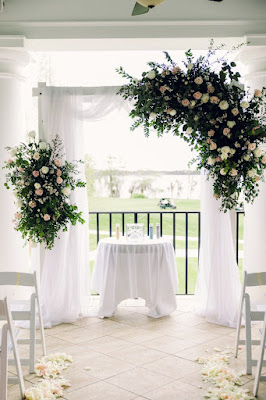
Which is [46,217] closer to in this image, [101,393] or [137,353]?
[137,353]

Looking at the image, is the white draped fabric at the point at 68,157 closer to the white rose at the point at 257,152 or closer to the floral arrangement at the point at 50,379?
the floral arrangement at the point at 50,379

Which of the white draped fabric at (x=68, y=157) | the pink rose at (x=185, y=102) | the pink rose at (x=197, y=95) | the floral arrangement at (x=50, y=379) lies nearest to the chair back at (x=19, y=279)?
the floral arrangement at (x=50, y=379)

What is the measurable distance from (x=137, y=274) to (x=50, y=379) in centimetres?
177

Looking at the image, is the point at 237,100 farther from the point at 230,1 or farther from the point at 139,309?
the point at 139,309

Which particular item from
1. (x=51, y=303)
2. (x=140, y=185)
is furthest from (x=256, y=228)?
(x=140, y=185)

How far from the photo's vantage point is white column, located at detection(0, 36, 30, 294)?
17.0 feet

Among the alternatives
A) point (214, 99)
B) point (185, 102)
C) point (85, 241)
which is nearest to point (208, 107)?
point (214, 99)

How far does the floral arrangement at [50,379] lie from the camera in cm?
340

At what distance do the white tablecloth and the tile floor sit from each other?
0.23m

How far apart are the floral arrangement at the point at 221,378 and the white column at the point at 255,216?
1270 mm

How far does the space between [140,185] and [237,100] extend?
256 inches

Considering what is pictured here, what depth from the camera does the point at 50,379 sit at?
12.2 feet

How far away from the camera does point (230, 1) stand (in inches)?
201

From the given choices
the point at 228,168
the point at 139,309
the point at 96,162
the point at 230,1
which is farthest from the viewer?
the point at 96,162
